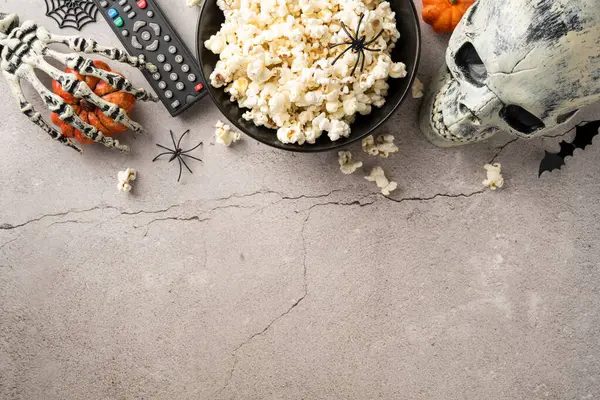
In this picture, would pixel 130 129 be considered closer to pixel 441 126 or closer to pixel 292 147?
pixel 292 147

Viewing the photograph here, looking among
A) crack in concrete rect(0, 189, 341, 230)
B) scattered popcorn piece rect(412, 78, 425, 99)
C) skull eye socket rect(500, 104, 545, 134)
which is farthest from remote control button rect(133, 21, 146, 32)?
skull eye socket rect(500, 104, 545, 134)

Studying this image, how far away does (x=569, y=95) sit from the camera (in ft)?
2.86

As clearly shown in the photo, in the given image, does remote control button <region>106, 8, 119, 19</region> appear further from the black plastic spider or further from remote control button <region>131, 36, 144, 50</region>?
the black plastic spider

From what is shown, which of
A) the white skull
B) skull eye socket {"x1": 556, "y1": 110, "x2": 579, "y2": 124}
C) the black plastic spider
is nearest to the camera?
the white skull

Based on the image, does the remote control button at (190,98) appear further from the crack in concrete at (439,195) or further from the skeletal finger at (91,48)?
the crack in concrete at (439,195)

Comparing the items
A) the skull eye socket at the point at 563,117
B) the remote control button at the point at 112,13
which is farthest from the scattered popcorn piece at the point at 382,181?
the remote control button at the point at 112,13

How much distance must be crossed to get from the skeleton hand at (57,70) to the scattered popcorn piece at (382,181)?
0.62 meters

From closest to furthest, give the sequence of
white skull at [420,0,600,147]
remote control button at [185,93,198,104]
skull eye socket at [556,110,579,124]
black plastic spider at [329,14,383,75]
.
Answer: white skull at [420,0,600,147] < skull eye socket at [556,110,579,124] < black plastic spider at [329,14,383,75] < remote control button at [185,93,198,104]

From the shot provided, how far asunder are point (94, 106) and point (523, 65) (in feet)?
3.32

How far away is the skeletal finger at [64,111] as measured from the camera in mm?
1264

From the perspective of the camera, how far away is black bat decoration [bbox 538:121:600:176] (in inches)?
53.4

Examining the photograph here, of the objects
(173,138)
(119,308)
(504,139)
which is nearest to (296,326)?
(119,308)

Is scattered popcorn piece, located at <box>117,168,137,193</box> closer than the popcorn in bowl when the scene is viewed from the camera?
No

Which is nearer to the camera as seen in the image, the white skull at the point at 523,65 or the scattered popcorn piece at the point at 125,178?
the white skull at the point at 523,65
